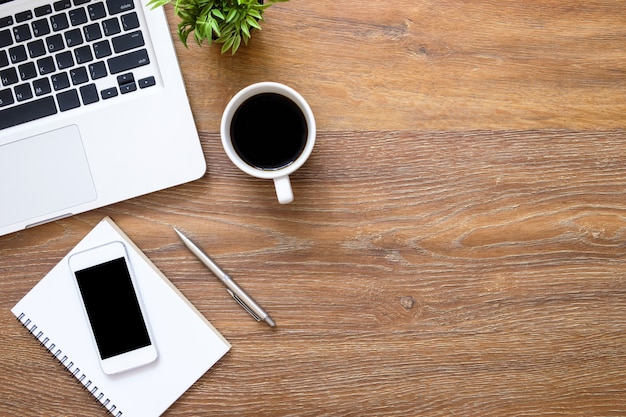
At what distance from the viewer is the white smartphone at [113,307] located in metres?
0.76

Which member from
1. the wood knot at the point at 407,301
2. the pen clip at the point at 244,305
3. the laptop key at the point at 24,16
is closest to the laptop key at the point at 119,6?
the laptop key at the point at 24,16

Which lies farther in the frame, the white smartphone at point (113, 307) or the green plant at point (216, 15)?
the white smartphone at point (113, 307)

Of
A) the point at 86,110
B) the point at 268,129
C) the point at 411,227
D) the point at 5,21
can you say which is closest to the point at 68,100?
the point at 86,110

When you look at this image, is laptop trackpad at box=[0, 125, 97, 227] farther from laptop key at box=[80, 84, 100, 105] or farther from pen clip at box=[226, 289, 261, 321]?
pen clip at box=[226, 289, 261, 321]

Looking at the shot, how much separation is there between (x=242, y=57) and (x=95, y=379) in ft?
1.52

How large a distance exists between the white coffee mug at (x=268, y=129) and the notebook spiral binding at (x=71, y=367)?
0.36m

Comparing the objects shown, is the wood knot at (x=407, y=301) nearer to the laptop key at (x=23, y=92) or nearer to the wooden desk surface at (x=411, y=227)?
the wooden desk surface at (x=411, y=227)

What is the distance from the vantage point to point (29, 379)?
783mm

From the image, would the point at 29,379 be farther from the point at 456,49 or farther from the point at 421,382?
the point at 456,49

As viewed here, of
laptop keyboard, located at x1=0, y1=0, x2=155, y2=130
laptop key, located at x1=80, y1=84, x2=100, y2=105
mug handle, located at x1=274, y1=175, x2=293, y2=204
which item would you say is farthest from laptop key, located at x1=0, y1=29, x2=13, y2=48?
mug handle, located at x1=274, y1=175, x2=293, y2=204

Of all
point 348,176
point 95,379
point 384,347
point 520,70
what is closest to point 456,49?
point 520,70

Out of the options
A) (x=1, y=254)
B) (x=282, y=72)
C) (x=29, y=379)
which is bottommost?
(x=29, y=379)

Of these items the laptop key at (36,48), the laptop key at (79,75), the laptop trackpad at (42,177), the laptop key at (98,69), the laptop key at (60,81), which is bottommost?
the laptop trackpad at (42,177)

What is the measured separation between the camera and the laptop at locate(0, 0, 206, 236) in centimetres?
71
